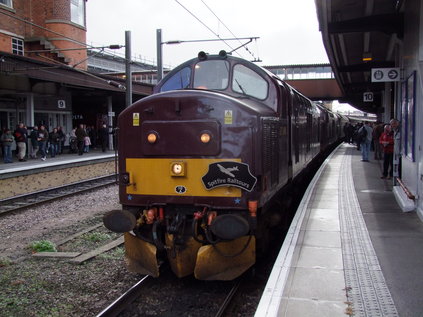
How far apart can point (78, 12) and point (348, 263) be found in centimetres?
2993

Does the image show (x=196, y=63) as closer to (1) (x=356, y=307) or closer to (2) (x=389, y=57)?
(1) (x=356, y=307)

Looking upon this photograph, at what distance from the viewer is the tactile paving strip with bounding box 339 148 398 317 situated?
4.11 m

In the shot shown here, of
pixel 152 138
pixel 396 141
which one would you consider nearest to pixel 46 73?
pixel 396 141

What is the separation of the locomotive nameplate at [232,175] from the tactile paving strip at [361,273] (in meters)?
1.49

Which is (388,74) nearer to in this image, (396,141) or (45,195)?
(396,141)

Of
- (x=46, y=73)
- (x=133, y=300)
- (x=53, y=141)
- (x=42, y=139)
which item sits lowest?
(x=133, y=300)

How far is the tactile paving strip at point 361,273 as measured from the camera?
13.5ft

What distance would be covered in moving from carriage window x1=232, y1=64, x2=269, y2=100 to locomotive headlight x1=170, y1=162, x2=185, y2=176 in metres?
1.66

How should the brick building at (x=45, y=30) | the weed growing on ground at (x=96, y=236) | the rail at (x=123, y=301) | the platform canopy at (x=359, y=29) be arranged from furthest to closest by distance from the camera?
the brick building at (x=45, y=30), the platform canopy at (x=359, y=29), the weed growing on ground at (x=96, y=236), the rail at (x=123, y=301)

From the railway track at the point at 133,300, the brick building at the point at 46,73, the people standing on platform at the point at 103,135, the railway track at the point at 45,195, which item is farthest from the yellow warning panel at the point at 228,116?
the people standing on platform at the point at 103,135

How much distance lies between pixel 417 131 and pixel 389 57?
12.7 meters

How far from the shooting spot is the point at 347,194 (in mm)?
10234

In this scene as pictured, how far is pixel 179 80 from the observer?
697cm

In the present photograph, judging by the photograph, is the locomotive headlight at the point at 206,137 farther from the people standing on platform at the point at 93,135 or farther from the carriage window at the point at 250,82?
the people standing on platform at the point at 93,135
